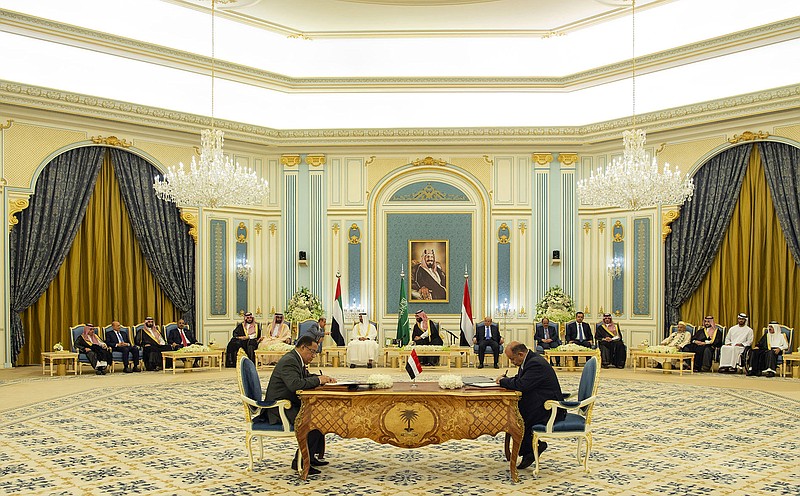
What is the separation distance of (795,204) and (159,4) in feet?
41.0

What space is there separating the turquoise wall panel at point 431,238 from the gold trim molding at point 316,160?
207 cm

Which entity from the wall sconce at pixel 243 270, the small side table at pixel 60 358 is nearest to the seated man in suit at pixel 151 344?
the small side table at pixel 60 358

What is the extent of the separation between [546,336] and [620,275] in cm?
246

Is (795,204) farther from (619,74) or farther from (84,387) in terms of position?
(84,387)

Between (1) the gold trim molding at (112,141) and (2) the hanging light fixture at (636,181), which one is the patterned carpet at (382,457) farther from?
(1) the gold trim molding at (112,141)

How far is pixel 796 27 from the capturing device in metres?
14.0

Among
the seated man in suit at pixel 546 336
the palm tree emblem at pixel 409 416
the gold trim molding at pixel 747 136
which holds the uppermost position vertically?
the gold trim molding at pixel 747 136

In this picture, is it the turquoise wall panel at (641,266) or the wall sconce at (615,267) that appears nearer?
the turquoise wall panel at (641,266)

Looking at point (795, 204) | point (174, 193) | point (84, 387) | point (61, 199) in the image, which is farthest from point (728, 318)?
point (61, 199)

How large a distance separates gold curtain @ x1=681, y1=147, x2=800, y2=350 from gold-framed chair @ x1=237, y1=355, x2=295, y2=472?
38.4 feet

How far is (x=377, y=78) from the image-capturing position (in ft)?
58.0

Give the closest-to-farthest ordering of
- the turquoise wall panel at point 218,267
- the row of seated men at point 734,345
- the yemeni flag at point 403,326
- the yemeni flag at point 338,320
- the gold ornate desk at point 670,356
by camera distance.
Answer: the row of seated men at point 734,345, the gold ornate desk at point 670,356, the yemeni flag at point 403,326, the yemeni flag at point 338,320, the turquoise wall panel at point 218,267

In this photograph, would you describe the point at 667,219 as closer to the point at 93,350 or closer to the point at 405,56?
the point at 405,56

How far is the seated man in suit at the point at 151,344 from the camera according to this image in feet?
50.5
